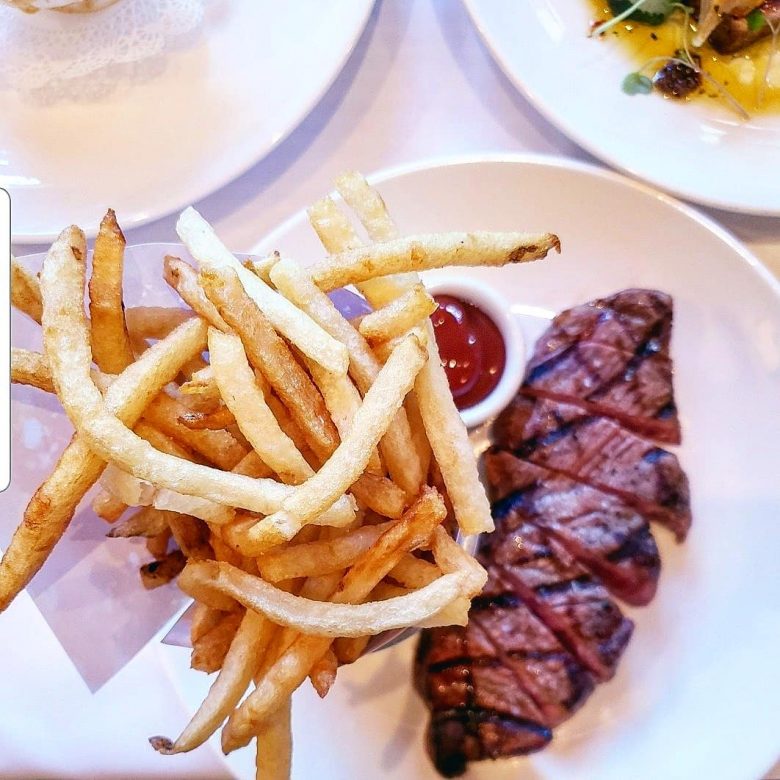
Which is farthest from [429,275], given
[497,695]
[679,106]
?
[497,695]

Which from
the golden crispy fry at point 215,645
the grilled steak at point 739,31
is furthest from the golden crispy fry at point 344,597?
the grilled steak at point 739,31

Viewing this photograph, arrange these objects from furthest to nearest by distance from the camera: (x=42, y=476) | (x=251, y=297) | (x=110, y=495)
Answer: (x=42, y=476) < (x=110, y=495) < (x=251, y=297)

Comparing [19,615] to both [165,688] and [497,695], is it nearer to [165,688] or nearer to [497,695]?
[165,688]

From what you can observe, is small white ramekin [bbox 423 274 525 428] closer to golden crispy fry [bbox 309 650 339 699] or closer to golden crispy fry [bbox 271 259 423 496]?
golden crispy fry [bbox 271 259 423 496]

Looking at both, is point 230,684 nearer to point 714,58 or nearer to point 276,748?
point 276,748

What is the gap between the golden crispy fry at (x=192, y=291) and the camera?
115 cm

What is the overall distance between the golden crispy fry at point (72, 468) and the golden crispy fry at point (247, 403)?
0.31 ft

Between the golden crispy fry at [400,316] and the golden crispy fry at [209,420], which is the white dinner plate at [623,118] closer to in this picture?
the golden crispy fry at [400,316]

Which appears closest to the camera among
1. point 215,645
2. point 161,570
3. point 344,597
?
point 344,597

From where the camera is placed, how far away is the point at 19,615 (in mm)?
1805

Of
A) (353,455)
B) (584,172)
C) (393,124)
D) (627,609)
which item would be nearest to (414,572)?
(353,455)

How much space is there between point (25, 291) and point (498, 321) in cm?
95

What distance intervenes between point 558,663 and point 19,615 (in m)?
1.27

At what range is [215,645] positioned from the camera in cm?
126
